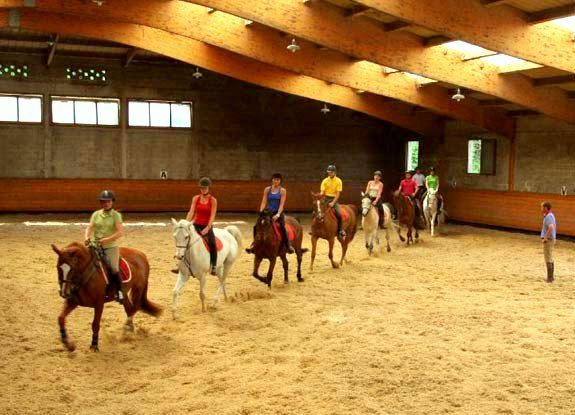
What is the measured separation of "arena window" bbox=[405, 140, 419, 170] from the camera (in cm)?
2505

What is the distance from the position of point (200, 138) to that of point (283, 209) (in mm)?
7917

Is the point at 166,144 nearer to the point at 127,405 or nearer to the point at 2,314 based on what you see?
the point at 2,314

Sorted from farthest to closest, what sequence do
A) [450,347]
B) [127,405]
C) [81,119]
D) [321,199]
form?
[81,119] → [321,199] → [450,347] → [127,405]

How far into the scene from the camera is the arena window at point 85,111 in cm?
2172

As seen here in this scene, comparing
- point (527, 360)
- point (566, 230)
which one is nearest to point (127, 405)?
point (527, 360)

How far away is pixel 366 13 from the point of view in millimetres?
12141

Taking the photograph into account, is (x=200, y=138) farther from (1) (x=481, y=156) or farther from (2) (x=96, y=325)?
(2) (x=96, y=325)

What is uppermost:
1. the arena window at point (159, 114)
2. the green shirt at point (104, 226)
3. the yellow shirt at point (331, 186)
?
the arena window at point (159, 114)

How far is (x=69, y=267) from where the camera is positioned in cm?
647

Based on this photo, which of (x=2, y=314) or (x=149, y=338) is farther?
(x=2, y=314)

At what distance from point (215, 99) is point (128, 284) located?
55.6 ft

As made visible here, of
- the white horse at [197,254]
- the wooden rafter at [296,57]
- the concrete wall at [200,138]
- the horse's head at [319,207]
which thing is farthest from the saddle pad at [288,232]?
the concrete wall at [200,138]

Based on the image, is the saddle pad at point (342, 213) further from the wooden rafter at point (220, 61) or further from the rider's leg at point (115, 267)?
the wooden rafter at point (220, 61)

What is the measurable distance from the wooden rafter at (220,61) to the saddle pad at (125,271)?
29.7 ft
